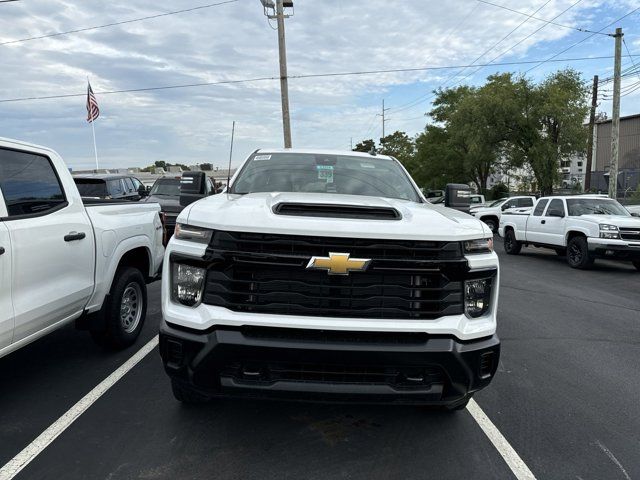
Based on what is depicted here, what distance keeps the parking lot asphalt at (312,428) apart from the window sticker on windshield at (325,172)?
6.50ft

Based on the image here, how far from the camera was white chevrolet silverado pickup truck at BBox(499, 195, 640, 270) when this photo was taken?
10703 mm

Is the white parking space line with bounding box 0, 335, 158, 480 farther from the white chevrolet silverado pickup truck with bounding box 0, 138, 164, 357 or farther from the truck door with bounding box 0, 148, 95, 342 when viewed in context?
the truck door with bounding box 0, 148, 95, 342

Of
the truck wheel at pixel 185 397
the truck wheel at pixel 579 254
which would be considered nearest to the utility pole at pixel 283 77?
the truck wheel at pixel 579 254

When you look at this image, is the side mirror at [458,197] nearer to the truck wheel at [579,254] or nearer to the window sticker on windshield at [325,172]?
the window sticker on windshield at [325,172]

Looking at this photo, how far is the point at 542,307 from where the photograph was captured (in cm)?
744

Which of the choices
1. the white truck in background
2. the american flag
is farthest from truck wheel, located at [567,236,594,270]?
the american flag

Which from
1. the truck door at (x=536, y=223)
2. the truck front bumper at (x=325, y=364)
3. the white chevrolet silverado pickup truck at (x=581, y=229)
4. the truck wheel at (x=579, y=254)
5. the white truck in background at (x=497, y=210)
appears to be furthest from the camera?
the white truck in background at (x=497, y=210)

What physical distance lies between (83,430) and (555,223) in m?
12.0

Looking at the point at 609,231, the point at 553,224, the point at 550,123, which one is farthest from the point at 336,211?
the point at 550,123

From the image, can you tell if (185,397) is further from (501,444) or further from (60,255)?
(501,444)

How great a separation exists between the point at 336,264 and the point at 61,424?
7.51ft

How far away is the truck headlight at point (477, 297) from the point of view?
2920 millimetres

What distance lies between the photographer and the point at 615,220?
11.0 m

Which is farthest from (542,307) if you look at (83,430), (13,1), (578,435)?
(13,1)
